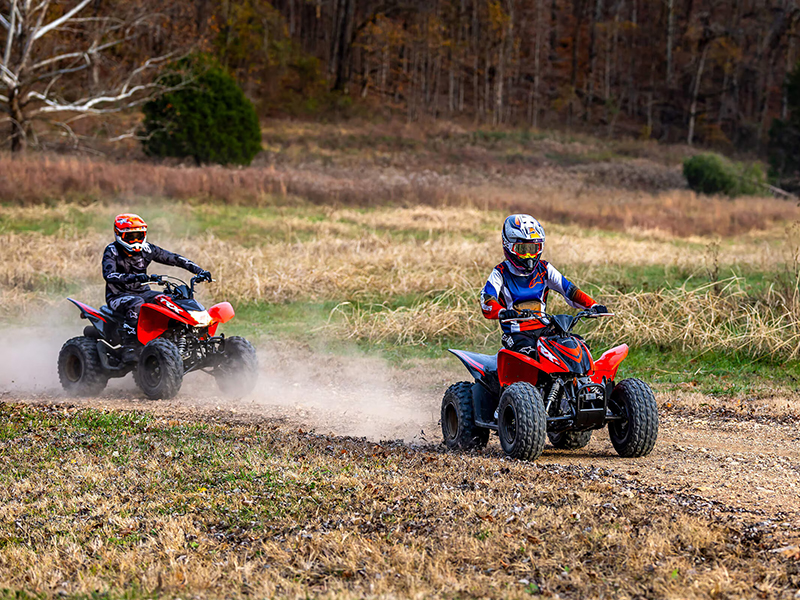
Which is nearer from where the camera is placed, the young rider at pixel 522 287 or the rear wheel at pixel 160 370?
the young rider at pixel 522 287

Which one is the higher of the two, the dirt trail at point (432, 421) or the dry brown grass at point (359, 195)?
the dry brown grass at point (359, 195)

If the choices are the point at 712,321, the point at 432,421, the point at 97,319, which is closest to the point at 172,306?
the point at 97,319

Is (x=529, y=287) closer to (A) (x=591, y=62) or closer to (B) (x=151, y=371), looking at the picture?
(B) (x=151, y=371)

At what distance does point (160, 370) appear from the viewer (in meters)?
10.6

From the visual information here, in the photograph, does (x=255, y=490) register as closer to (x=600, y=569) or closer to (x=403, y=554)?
(x=403, y=554)

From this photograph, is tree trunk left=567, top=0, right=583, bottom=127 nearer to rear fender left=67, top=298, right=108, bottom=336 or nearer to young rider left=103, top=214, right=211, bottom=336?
young rider left=103, top=214, right=211, bottom=336

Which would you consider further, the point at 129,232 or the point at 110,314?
the point at 110,314

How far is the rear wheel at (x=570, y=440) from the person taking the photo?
314 inches

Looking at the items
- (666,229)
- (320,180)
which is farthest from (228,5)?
(666,229)

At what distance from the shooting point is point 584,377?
23.5 feet

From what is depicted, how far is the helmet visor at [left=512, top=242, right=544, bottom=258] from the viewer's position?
7773 mm

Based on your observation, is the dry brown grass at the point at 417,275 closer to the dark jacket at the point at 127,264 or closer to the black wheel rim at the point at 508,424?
the dark jacket at the point at 127,264

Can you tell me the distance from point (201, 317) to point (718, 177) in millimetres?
40690

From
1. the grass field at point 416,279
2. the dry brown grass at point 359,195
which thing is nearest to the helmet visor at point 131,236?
the grass field at point 416,279
